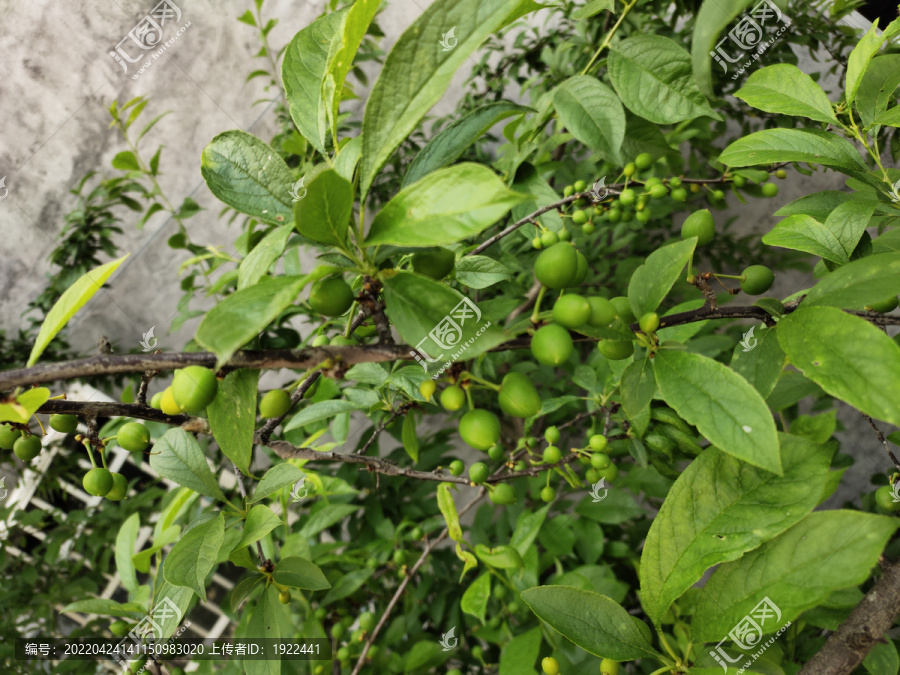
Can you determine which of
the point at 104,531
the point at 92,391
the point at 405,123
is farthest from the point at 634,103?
the point at 92,391

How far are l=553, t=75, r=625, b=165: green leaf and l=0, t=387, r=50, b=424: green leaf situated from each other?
628mm

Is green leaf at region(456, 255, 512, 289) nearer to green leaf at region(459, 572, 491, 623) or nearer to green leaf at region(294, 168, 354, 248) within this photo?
green leaf at region(294, 168, 354, 248)

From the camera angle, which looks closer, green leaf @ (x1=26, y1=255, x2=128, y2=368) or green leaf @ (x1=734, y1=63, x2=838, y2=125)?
green leaf @ (x1=26, y1=255, x2=128, y2=368)

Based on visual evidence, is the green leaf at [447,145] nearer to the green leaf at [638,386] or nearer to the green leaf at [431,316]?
the green leaf at [431,316]

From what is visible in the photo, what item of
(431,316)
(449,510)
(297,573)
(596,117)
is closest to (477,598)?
(449,510)

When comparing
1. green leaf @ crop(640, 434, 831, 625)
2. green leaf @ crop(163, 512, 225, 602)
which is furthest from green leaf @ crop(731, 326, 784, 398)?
green leaf @ crop(163, 512, 225, 602)

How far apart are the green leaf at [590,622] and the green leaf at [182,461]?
0.41 metres

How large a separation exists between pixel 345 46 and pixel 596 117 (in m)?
0.42

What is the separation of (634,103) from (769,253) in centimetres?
144

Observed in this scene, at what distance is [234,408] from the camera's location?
418 millimetres

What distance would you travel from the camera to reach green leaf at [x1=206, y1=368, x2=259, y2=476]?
1.36 ft

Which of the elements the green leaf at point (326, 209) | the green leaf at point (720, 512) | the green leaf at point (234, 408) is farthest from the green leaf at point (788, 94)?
the green leaf at point (234, 408)

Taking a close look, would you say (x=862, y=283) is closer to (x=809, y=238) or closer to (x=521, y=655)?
(x=809, y=238)

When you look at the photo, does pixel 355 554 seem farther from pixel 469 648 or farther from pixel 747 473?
pixel 747 473
